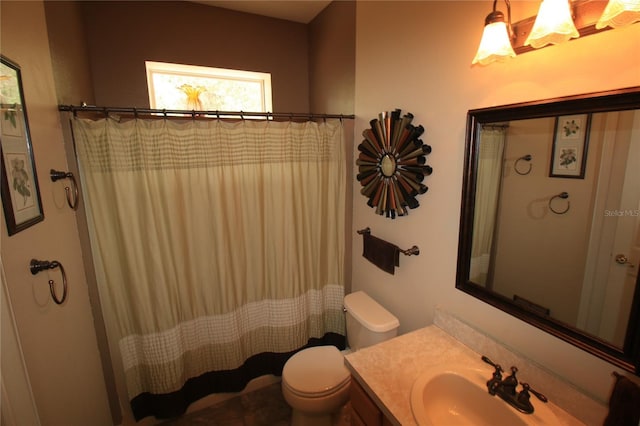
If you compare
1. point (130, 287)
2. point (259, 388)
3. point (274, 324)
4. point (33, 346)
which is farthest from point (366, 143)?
point (259, 388)

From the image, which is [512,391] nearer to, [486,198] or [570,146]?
[486,198]

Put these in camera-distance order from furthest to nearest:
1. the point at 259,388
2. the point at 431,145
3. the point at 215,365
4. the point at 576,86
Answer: the point at 259,388 < the point at 215,365 < the point at 431,145 < the point at 576,86

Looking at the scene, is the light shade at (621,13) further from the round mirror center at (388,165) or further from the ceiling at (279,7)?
the ceiling at (279,7)

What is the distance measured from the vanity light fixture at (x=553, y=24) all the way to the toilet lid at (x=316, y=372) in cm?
165

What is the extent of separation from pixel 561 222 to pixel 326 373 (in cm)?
137

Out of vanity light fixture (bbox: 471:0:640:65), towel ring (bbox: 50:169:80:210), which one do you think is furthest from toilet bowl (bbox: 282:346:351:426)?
vanity light fixture (bbox: 471:0:640:65)

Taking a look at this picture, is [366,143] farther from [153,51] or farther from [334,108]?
[153,51]

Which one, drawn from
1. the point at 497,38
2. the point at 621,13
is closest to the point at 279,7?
the point at 497,38

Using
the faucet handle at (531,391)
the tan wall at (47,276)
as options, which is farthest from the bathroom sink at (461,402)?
the tan wall at (47,276)

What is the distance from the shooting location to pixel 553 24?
81cm

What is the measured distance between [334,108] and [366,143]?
1.85ft

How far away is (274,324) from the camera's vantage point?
2076 millimetres

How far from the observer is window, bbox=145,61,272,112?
2.17 metres

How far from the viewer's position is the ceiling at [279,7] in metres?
2.12
